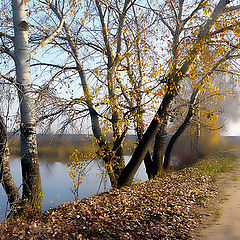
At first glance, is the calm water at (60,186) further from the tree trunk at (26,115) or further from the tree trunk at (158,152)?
the tree trunk at (26,115)

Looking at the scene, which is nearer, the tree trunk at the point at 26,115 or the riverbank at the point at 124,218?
the riverbank at the point at 124,218

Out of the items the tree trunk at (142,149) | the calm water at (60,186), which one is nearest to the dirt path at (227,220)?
the tree trunk at (142,149)

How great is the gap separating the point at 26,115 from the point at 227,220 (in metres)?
5.26

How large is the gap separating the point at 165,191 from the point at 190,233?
2.47 m

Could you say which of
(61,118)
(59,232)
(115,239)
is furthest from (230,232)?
(61,118)

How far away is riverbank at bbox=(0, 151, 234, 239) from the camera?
14.0 ft

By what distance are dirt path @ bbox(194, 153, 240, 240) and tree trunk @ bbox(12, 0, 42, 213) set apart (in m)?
3.95

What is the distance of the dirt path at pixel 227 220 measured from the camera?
4.28m

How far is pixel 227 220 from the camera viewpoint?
16.3 ft

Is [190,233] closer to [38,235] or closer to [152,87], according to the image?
[38,235]

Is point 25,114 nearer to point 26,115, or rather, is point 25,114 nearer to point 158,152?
point 26,115

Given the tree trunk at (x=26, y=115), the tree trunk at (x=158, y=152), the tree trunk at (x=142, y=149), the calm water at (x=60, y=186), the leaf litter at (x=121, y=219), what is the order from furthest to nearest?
1. the calm water at (x=60, y=186)
2. the tree trunk at (x=158, y=152)
3. the tree trunk at (x=142, y=149)
4. the tree trunk at (x=26, y=115)
5. the leaf litter at (x=121, y=219)

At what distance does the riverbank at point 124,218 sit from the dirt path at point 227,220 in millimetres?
294

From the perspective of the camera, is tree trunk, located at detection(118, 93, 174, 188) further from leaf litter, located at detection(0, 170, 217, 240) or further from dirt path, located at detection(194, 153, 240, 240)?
dirt path, located at detection(194, 153, 240, 240)
